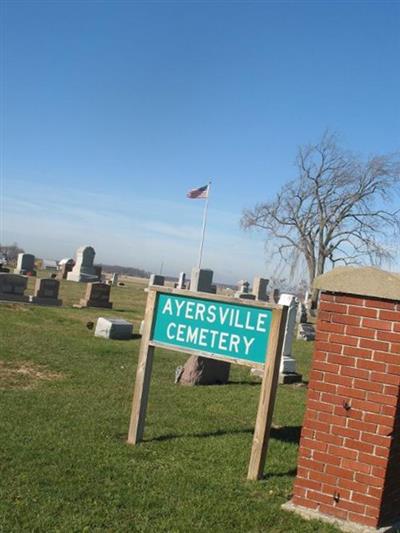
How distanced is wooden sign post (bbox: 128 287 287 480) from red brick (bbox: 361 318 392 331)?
3.10 ft

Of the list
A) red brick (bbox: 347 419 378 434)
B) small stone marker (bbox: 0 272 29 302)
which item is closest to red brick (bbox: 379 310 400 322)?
red brick (bbox: 347 419 378 434)

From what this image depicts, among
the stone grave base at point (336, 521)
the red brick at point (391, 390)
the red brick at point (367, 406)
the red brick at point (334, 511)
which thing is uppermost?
the red brick at point (391, 390)

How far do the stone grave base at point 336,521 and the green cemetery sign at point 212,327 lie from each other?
129 centimetres

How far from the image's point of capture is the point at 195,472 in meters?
4.95

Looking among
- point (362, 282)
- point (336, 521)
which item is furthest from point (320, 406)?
point (362, 282)

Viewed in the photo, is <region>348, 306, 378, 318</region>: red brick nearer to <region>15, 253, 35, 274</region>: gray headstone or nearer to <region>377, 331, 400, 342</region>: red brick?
<region>377, 331, 400, 342</region>: red brick

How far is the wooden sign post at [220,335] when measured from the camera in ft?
16.4

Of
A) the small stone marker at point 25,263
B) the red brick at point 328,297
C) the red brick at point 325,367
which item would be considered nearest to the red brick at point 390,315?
the red brick at point 328,297

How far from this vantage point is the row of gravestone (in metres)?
18.6

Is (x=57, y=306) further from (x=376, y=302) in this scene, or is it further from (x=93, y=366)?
(x=376, y=302)

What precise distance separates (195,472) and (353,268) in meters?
2.26

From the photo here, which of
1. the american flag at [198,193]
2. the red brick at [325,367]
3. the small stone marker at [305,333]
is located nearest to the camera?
the red brick at [325,367]

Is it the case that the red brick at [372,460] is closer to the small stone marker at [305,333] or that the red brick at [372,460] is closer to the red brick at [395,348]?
the red brick at [395,348]

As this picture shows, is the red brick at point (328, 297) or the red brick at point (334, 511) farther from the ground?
the red brick at point (328, 297)
